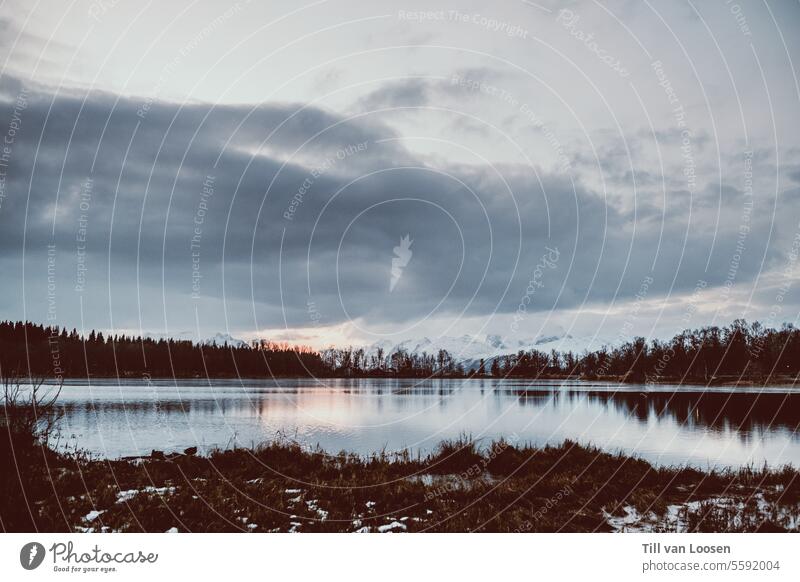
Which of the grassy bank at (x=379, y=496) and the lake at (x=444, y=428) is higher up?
the grassy bank at (x=379, y=496)

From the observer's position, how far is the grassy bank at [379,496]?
31.1 ft

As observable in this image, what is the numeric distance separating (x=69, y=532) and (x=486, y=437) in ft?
56.5

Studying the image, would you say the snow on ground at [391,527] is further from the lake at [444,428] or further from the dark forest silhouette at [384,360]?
the dark forest silhouette at [384,360]

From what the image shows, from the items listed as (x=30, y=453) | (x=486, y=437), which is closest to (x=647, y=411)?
(x=486, y=437)

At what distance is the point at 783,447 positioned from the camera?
23500 mm

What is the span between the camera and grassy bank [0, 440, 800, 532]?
9469 millimetres
